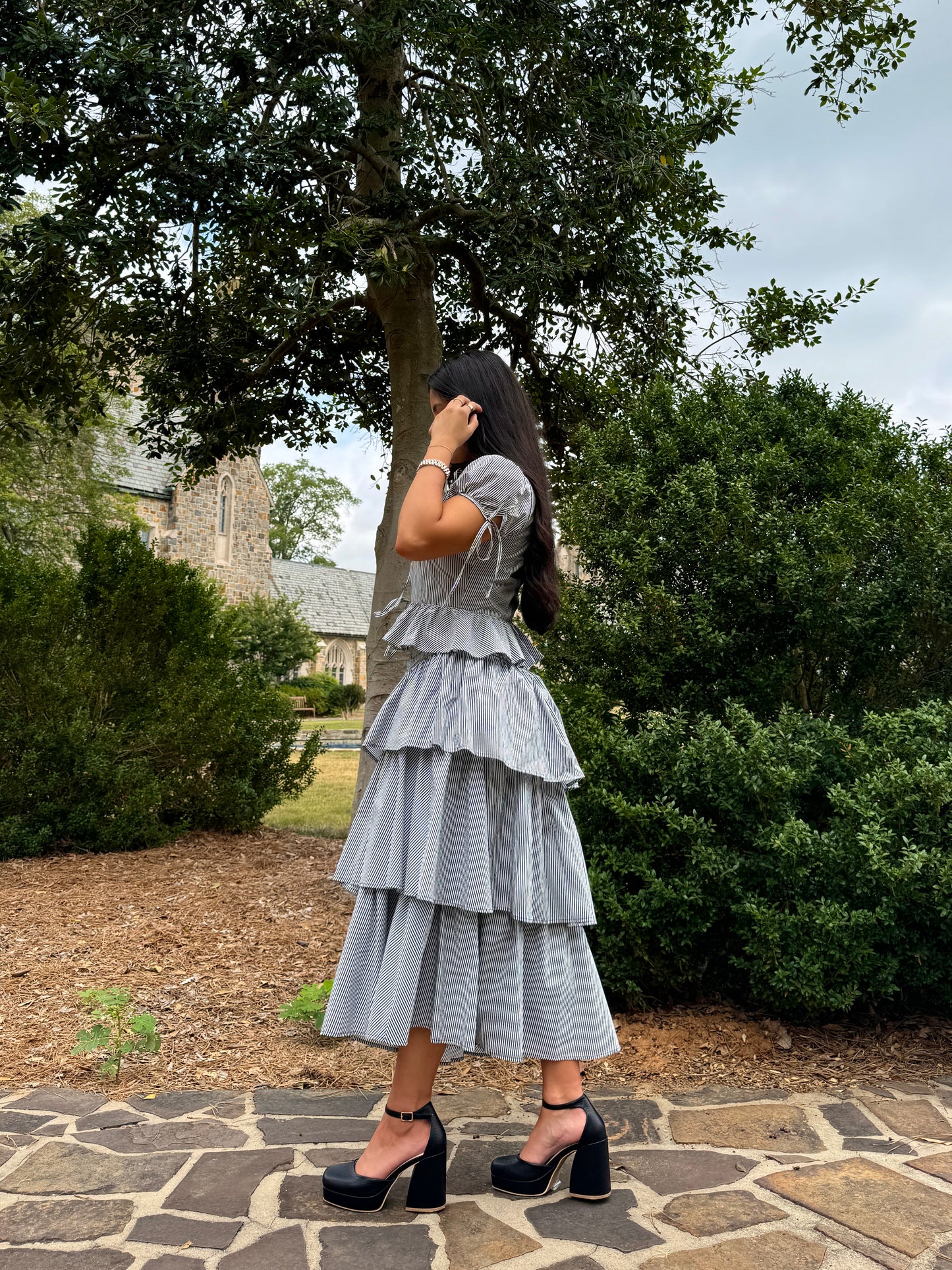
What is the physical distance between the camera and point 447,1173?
2.48 metres

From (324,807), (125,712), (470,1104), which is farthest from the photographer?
(324,807)

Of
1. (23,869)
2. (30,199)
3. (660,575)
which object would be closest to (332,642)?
(30,199)

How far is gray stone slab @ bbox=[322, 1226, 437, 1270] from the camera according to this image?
2.02m

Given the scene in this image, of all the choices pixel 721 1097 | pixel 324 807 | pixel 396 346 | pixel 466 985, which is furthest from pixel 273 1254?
pixel 324 807

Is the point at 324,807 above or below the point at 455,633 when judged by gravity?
below

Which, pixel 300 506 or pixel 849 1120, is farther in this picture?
pixel 300 506

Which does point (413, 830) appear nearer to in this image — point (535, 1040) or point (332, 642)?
point (535, 1040)

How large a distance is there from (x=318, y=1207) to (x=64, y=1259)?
57 cm

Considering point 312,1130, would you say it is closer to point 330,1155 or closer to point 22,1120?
point 330,1155

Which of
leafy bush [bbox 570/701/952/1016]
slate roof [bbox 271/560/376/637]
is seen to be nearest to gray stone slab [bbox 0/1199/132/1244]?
leafy bush [bbox 570/701/952/1016]

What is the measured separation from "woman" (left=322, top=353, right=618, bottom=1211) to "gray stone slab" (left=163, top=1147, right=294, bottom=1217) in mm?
255

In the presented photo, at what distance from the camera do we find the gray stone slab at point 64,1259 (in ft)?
6.68

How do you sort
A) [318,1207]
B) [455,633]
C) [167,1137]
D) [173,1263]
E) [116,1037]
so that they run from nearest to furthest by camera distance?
[173,1263], [318,1207], [455,633], [167,1137], [116,1037]

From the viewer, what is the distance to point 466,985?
2.19 metres
